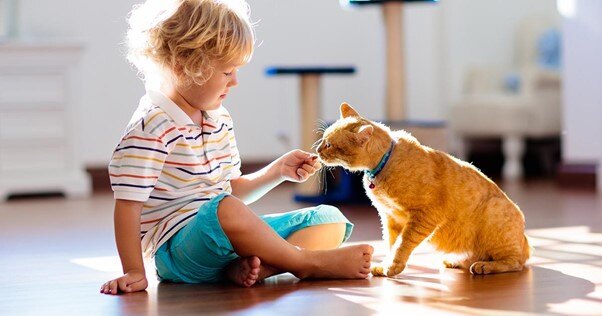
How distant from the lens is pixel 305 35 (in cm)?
546

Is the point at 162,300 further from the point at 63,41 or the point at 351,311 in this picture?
the point at 63,41

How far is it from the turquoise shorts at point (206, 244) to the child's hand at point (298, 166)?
3.3 inches

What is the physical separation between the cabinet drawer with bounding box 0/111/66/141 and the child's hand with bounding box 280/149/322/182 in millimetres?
2840

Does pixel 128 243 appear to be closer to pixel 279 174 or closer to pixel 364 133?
pixel 279 174

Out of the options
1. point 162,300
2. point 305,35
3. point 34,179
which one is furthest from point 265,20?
point 162,300

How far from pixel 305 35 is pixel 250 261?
3.68m

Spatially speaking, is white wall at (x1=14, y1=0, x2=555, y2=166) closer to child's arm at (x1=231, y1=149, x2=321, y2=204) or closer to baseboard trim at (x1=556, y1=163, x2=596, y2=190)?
baseboard trim at (x1=556, y1=163, x2=596, y2=190)

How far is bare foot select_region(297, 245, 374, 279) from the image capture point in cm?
197

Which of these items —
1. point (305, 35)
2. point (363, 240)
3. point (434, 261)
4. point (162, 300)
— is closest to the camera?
point (162, 300)

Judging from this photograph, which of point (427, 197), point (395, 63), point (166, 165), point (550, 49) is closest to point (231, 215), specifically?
point (166, 165)

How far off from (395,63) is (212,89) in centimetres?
225

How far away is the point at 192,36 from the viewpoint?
6.39 ft

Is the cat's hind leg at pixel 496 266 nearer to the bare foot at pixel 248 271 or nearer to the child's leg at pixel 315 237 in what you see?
the child's leg at pixel 315 237

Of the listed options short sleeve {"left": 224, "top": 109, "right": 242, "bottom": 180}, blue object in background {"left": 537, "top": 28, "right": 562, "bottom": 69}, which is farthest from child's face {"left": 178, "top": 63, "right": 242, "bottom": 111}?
blue object in background {"left": 537, "top": 28, "right": 562, "bottom": 69}
